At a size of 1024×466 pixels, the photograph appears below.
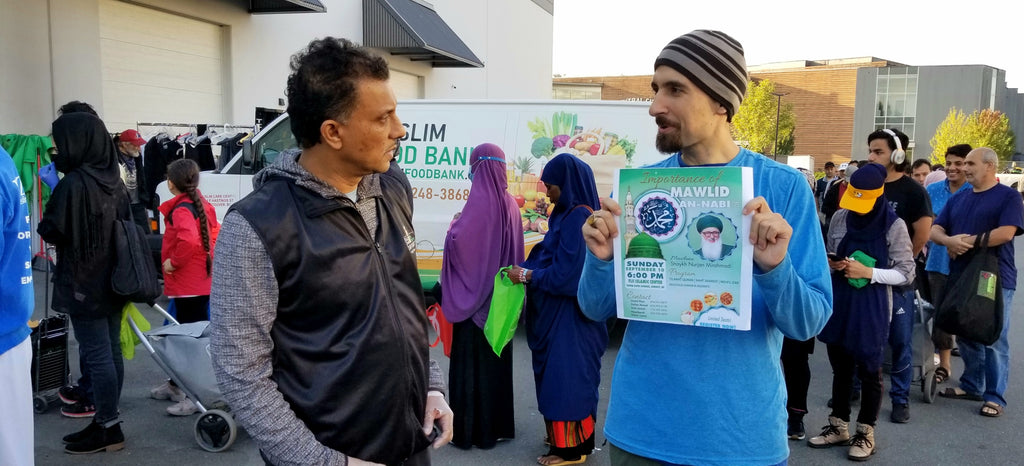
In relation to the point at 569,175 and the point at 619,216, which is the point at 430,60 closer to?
the point at 569,175

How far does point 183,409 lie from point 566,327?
9.82ft

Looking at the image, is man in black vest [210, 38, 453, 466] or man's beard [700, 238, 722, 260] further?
man's beard [700, 238, 722, 260]

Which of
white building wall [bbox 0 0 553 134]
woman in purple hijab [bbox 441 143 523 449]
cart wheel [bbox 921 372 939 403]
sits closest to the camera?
woman in purple hijab [bbox 441 143 523 449]

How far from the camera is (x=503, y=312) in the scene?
493 cm

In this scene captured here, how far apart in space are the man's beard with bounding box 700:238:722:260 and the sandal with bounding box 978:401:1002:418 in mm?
5315

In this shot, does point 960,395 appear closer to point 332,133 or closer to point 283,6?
point 332,133

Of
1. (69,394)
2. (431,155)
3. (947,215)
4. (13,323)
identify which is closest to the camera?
(13,323)

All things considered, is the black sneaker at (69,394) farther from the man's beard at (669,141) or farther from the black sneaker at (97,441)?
the man's beard at (669,141)

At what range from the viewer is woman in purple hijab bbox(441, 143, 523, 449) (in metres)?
5.06

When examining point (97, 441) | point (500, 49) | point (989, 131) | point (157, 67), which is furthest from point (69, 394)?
point (989, 131)

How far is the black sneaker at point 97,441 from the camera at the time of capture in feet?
15.4

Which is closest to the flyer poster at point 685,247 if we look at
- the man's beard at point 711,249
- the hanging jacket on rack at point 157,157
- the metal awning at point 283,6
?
the man's beard at point 711,249

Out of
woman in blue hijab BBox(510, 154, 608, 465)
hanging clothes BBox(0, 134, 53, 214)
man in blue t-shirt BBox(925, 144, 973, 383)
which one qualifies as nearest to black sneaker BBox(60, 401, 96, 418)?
woman in blue hijab BBox(510, 154, 608, 465)

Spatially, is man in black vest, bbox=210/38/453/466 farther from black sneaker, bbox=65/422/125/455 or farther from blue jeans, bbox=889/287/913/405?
blue jeans, bbox=889/287/913/405
